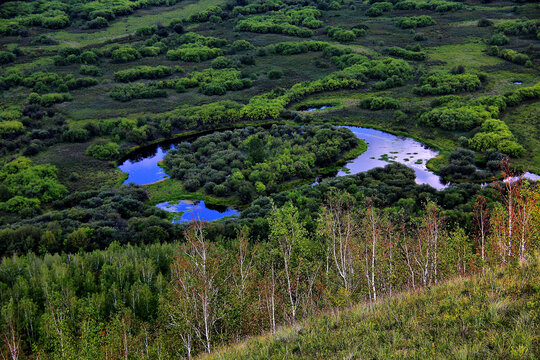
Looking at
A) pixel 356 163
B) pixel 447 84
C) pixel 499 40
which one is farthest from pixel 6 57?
pixel 499 40

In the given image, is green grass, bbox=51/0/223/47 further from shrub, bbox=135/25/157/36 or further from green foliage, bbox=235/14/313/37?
green foliage, bbox=235/14/313/37

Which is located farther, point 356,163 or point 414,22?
point 414,22

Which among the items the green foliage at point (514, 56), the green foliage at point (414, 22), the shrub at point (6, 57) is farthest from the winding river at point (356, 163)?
the green foliage at point (414, 22)

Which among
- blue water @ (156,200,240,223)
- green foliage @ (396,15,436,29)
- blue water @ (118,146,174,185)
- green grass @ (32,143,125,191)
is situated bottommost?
blue water @ (156,200,240,223)

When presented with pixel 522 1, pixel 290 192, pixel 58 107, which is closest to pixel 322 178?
pixel 290 192

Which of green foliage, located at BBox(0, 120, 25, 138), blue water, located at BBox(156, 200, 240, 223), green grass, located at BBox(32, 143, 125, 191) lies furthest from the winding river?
green foliage, located at BBox(0, 120, 25, 138)

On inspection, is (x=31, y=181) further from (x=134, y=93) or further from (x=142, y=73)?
(x=142, y=73)
